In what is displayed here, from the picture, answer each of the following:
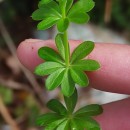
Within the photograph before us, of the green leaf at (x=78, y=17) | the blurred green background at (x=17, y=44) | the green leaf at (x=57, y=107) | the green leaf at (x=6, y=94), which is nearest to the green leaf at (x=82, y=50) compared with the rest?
the green leaf at (x=78, y=17)

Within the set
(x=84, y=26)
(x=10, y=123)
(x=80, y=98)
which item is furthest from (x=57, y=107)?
(x=84, y=26)

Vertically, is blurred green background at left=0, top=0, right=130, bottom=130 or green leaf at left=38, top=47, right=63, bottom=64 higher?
green leaf at left=38, top=47, right=63, bottom=64

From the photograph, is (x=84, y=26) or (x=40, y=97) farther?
(x=84, y=26)

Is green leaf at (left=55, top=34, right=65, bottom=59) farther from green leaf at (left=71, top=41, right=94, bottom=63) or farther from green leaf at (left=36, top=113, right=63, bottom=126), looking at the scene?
green leaf at (left=36, top=113, right=63, bottom=126)

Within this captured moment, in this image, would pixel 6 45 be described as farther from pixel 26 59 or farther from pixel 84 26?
pixel 26 59

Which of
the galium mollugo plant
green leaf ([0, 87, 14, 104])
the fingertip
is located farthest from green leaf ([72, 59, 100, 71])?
green leaf ([0, 87, 14, 104])

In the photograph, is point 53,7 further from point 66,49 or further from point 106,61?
point 106,61

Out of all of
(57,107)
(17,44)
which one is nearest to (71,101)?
(57,107)

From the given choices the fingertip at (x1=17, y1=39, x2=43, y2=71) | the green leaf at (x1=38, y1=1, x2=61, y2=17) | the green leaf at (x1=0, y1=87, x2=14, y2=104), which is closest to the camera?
the green leaf at (x1=38, y1=1, x2=61, y2=17)
